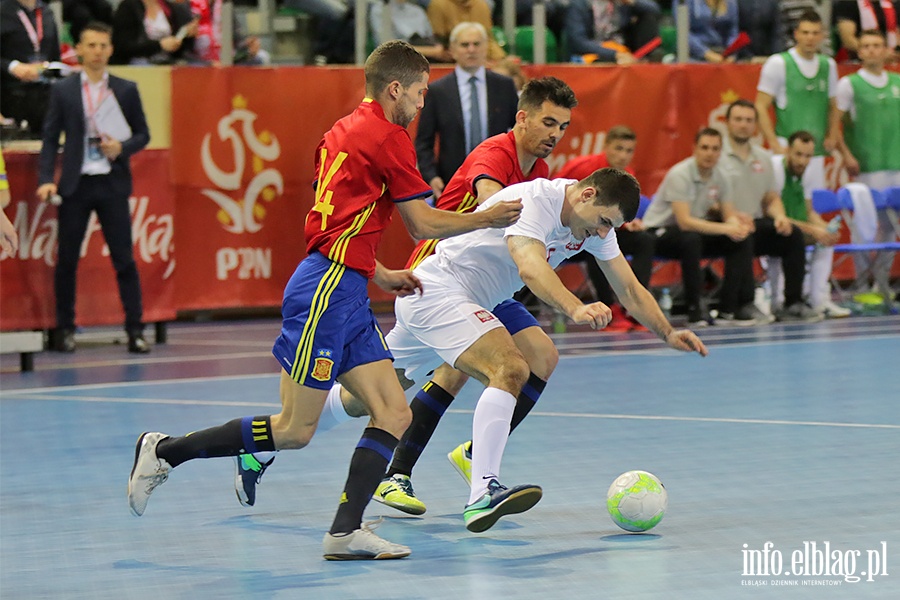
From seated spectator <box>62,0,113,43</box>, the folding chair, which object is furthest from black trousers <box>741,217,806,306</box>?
seated spectator <box>62,0,113,43</box>

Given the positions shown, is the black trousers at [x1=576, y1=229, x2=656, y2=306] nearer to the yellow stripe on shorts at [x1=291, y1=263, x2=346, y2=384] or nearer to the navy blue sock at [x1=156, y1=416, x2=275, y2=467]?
the navy blue sock at [x1=156, y1=416, x2=275, y2=467]

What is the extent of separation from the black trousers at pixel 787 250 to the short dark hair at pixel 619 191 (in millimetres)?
8243

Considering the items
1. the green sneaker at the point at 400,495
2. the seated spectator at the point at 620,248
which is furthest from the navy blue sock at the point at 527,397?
the seated spectator at the point at 620,248

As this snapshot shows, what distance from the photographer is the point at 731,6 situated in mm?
16859

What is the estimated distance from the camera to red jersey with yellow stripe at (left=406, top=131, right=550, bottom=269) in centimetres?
691

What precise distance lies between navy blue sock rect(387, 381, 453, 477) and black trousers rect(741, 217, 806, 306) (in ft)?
25.1

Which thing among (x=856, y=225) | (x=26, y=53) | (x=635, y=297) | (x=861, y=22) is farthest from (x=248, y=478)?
(x=861, y=22)

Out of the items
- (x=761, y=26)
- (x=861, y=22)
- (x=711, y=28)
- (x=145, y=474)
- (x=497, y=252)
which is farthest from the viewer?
(x=761, y=26)

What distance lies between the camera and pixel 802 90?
14977 millimetres

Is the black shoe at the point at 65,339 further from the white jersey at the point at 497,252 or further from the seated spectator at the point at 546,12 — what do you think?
the white jersey at the point at 497,252

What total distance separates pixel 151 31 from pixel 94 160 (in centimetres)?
229

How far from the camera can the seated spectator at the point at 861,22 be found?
16875 mm

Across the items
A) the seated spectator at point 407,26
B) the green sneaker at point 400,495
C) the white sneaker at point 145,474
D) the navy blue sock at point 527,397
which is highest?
the seated spectator at point 407,26

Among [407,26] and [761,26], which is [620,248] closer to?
[407,26]
